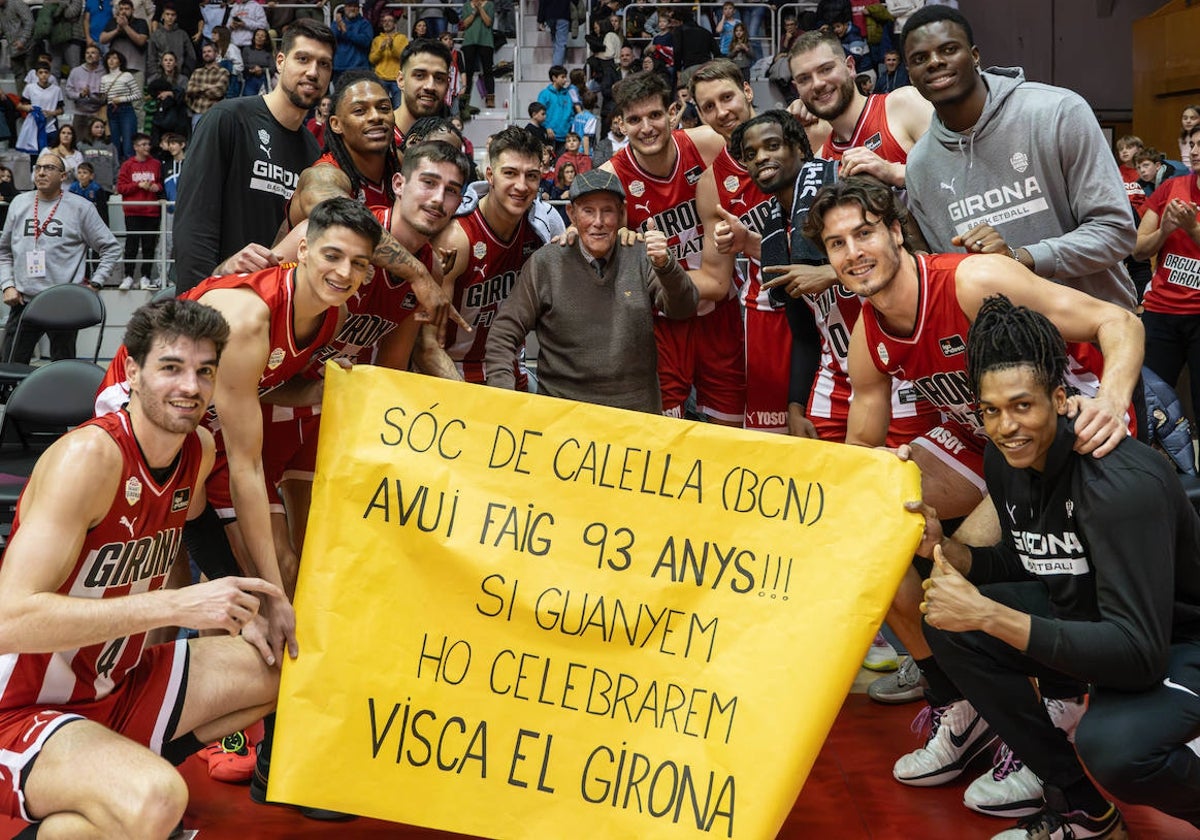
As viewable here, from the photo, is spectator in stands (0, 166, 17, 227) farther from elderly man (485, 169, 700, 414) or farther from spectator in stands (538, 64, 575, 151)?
elderly man (485, 169, 700, 414)

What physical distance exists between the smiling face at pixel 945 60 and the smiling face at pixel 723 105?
1.38m

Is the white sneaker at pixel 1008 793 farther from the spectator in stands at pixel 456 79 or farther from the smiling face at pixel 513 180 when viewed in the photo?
the spectator in stands at pixel 456 79

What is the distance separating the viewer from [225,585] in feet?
9.80

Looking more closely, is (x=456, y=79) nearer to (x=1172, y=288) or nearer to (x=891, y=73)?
(x=891, y=73)

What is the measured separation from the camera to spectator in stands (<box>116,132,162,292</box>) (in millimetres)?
12845

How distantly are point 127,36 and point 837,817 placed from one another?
14855 millimetres

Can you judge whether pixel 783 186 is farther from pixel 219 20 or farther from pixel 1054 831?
pixel 219 20

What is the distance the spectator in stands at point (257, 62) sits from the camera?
14758 mm

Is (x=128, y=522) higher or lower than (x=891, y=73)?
lower

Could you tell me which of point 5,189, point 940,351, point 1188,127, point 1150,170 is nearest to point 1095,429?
point 940,351

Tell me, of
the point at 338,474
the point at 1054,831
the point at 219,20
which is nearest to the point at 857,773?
the point at 1054,831

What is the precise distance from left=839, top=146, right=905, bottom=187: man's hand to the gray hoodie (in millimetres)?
123

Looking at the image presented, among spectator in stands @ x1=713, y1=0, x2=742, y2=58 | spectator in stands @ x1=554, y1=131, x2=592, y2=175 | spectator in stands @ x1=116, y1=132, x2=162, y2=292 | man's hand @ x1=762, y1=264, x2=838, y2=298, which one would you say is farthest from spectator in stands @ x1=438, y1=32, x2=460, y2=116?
man's hand @ x1=762, y1=264, x2=838, y2=298

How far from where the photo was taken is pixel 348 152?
4758 mm
